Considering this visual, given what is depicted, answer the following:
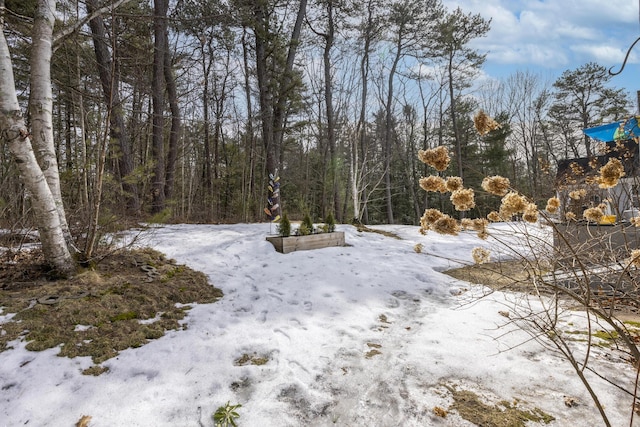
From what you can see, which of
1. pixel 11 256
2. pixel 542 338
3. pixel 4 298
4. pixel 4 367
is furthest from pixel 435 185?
pixel 11 256

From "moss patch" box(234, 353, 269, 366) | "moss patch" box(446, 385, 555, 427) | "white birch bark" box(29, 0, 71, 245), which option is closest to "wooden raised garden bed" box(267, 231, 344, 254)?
"moss patch" box(234, 353, 269, 366)

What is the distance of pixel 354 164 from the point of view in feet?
34.8

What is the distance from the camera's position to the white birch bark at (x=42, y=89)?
3.03 meters

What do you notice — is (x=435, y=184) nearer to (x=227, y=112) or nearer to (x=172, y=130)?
(x=172, y=130)

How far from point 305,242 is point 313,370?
12.1 feet

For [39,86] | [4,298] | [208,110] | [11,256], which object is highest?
[208,110]

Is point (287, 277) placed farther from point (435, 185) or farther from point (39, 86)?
point (39, 86)

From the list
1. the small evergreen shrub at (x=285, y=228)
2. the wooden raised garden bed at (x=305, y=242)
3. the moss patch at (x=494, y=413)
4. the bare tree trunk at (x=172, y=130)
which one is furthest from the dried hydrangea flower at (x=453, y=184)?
the bare tree trunk at (x=172, y=130)

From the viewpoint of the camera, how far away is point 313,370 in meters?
2.23

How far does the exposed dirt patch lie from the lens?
2.28 meters

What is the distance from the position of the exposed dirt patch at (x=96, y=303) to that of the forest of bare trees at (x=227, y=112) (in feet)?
1.69

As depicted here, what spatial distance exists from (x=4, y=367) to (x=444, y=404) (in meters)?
2.74

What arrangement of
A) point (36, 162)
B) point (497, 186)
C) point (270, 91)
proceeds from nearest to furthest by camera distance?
point (497, 186), point (36, 162), point (270, 91)

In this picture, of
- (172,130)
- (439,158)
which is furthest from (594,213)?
(172,130)
